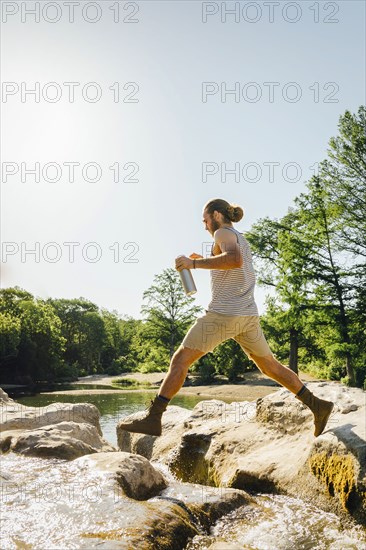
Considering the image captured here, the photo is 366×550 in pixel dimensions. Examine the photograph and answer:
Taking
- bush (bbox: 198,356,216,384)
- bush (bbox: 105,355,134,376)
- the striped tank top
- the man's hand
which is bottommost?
bush (bbox: 105,355,134,376)

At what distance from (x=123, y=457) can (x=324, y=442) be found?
1707 millimetres

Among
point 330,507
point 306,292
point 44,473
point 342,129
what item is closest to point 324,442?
point 330,507

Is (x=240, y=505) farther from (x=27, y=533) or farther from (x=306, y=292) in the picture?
(x=306, y=292)

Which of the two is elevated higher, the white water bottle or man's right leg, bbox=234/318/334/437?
Answer: the white water bottle

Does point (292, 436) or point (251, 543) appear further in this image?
point (292, 436)

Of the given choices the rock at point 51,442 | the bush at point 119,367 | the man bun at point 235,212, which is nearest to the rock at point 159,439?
the rock at point 51,442

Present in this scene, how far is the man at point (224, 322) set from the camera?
4363mm

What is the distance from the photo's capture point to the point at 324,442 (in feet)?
13.7

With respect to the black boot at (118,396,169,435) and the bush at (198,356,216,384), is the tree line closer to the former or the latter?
the bush at (198,356,216,384)

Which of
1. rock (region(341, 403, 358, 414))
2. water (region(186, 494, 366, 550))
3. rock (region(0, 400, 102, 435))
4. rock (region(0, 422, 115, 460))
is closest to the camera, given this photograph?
water (region(186, 494, 366, 550))

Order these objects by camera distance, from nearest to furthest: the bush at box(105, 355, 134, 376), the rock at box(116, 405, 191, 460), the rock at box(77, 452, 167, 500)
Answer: the rock at box(77, 452, 167, 500), the rock at box(116, 405, 191, 460), the bush at box(105, 355, 134, 376)

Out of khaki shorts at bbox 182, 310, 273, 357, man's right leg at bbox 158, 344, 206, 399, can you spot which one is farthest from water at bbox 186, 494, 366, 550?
khaki shorts at bbox 182, 310, 273, 357

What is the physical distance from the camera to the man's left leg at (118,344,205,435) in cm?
435

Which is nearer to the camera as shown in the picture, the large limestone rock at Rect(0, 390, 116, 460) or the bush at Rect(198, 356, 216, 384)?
the large limestone rock at Rect(0, 390, 116, 460)
